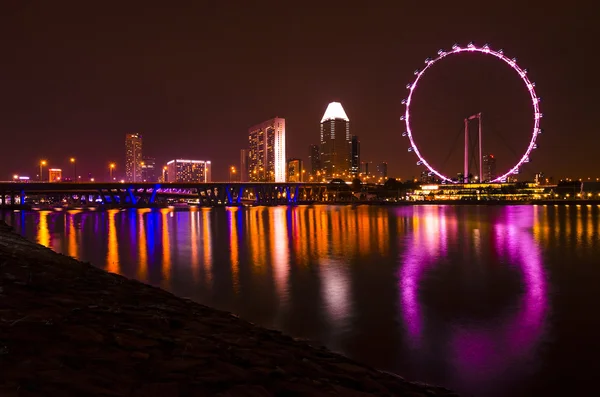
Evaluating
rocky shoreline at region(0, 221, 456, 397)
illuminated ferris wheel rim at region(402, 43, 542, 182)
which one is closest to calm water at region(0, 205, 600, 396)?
rocky shoreline at region(0, 221, 456, 397)

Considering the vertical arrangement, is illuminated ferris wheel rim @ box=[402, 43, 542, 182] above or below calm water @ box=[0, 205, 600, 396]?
above

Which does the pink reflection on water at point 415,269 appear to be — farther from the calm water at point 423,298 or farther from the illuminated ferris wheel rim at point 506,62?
the illuminated ferris wheel rim at point 506,62

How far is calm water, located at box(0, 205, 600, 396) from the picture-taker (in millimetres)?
9445

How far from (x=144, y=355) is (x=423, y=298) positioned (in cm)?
1160

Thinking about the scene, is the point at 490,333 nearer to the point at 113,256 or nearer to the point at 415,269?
the point at 415,269

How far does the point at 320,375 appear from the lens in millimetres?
7246

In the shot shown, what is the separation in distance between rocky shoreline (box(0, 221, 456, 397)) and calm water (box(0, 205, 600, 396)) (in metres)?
1.80

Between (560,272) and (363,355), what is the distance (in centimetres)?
1632

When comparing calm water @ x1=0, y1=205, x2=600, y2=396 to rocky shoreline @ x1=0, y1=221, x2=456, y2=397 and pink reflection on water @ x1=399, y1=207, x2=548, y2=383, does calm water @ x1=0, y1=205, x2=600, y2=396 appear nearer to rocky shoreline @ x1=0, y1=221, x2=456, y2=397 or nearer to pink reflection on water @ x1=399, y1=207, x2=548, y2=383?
pink reflection on water @ x1=399, y1=207, x2=548, y2=383

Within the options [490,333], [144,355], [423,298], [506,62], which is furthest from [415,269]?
[506,62]

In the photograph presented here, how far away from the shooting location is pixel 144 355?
6387 mm

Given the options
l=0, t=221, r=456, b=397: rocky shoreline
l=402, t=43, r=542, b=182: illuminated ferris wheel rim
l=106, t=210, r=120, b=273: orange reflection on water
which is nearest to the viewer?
l=0, t=221, r=456, b=397: rocky shoreline

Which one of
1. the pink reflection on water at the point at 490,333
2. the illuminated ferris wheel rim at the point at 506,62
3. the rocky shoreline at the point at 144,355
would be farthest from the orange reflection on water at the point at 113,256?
the illuminated ferris wheel rim at the point at 506,62

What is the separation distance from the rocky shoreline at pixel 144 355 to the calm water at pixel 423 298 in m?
1.80
